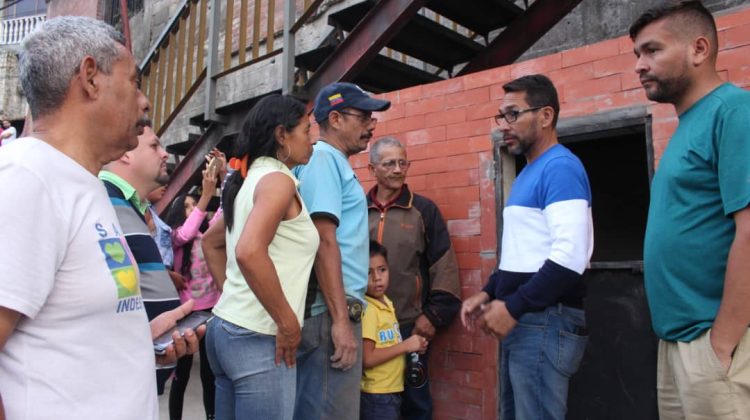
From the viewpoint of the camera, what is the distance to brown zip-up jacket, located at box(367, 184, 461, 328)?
12.2 ft

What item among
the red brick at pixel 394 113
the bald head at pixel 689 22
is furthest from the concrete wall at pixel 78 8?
the bald head at pixel 689 22

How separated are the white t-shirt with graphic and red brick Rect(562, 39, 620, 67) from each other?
2.93 m

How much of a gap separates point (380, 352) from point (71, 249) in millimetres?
2376

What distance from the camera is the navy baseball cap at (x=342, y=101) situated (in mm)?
2980

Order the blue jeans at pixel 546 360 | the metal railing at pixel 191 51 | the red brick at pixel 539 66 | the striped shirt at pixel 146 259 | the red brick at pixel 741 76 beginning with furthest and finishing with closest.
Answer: the metal railing at pixel 191 51
the red brick at pixel 539 66
the red brick at pixel 741 76
the blue jeans at pixel 546 360
the striped shirt at pixel 146 259

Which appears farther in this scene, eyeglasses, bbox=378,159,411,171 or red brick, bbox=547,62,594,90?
eyeglasses, bbox=378,159,411,171

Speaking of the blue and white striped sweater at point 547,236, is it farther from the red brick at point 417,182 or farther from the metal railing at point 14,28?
the metal railing at point 14,28

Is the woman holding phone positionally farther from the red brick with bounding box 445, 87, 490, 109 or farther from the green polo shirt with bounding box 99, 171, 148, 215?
the red brick with bounding box 445, 87, 490, 109

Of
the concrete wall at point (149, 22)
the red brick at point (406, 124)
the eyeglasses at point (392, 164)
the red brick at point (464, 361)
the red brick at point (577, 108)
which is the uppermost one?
the concrete wall at point (149, 22)

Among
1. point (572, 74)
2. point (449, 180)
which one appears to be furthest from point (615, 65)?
point (449, 180)

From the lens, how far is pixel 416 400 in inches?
145

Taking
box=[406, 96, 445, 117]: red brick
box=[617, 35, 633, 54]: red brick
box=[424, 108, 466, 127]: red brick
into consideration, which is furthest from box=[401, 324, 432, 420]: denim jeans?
box=[617, 35, 633, 54]: red brick

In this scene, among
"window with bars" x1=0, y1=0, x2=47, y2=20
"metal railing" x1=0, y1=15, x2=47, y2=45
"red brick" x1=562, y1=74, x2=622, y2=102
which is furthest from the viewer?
"window with bars" x1=0, y1=0, x2=47, y2=20

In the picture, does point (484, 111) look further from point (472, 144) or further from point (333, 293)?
point (333, 293)
